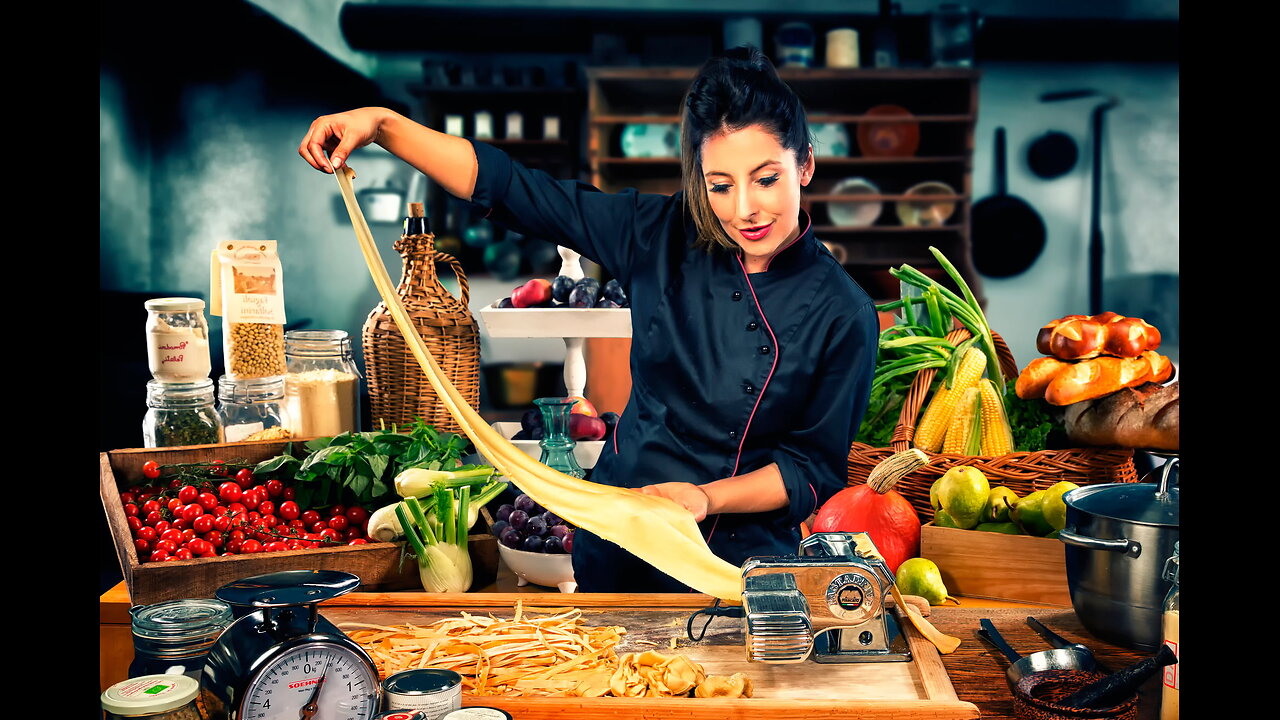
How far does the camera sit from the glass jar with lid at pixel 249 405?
2324 mm

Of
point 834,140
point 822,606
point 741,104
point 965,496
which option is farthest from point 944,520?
point 834,140

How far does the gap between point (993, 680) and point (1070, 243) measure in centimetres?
565

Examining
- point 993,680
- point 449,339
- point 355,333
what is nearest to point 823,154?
point 355,333

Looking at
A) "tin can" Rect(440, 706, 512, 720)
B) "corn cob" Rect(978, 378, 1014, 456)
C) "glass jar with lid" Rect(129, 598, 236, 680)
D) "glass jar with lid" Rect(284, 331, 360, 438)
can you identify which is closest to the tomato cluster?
"glass jar with lid" Rect(284, 331, 360, 438)

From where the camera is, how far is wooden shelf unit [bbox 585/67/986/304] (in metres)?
5.52

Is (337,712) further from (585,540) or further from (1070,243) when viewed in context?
(1070,243)

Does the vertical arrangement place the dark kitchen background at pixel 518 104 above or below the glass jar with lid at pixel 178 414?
Answer: above

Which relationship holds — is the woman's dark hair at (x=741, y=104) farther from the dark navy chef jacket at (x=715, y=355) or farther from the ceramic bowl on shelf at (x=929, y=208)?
the ceramic bowl on shelf at (x=929, y=208)

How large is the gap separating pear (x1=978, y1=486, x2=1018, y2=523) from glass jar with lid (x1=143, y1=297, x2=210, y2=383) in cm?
171

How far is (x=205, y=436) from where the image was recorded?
89.7 inches

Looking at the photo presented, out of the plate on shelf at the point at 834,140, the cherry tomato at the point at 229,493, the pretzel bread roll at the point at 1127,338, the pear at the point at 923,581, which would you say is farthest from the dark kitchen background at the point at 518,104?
the pear at the point at 923,581

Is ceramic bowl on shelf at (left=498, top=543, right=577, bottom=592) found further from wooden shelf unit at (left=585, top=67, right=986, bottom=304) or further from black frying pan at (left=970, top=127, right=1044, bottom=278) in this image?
black frying pan at (left=970, top=127, right=1044, bottom=278)

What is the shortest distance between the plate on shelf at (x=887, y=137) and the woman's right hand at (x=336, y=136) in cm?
460

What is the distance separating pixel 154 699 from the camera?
0.94m
